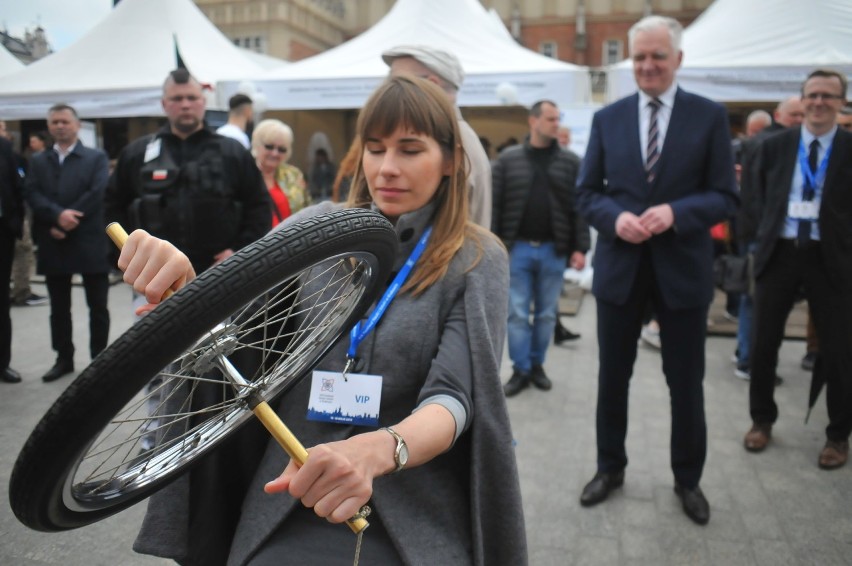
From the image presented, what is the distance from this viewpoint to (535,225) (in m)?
4.65

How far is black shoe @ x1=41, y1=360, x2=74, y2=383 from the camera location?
4.69 meters

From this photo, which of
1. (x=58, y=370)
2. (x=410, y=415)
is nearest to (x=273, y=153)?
(x=58, y=370)

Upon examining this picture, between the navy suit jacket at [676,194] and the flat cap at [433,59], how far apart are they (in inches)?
28.6

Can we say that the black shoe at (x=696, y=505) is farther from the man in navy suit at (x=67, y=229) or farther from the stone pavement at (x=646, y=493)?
the man in navy suit at (x=67, y=229)

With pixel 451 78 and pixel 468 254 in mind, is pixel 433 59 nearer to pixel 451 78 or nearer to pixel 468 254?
pixel 451 78

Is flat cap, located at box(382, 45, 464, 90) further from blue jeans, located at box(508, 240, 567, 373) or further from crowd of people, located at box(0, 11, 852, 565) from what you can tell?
blue jeans, located at box(508, 240, 567, 373)

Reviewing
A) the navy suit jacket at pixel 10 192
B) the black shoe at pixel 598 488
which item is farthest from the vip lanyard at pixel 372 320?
the navy suit jacket at pixel 10 192

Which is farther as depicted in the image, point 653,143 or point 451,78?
Result: point 451,78

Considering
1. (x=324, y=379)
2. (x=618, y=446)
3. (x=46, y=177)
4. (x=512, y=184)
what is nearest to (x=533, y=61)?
(x=512, y=184)

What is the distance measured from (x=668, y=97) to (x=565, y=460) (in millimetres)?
1930

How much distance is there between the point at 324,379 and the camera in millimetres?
1367

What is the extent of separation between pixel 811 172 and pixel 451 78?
206 cm

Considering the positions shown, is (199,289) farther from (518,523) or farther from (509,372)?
(509,372)

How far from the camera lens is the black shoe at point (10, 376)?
184 inches
